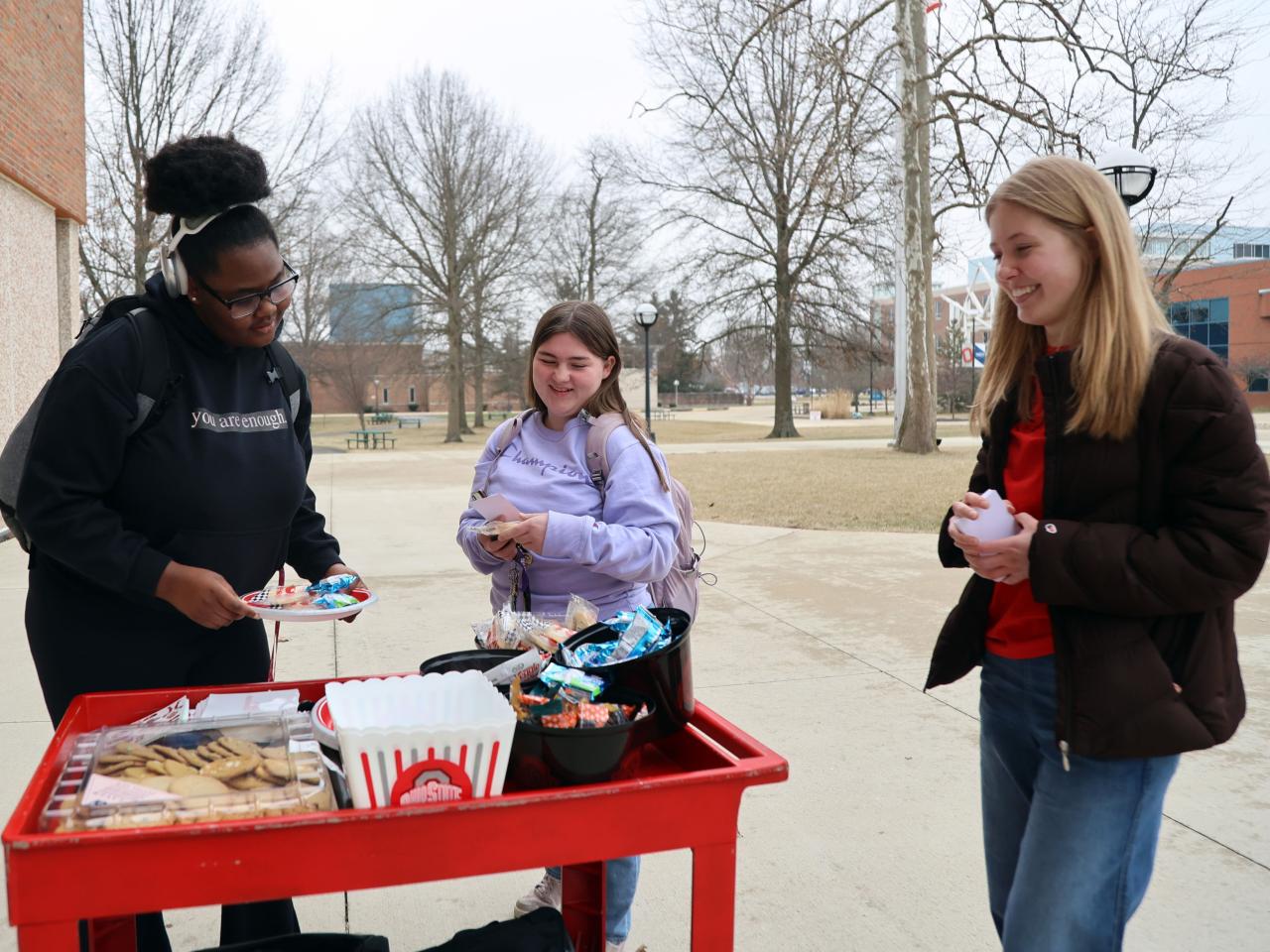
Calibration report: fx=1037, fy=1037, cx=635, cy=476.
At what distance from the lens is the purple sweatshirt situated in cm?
259

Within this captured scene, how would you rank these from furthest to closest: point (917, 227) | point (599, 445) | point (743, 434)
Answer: point (743, 434)
point (917, 227)
point (599, 445)

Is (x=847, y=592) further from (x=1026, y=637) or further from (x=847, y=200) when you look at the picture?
(x=847, y=200)

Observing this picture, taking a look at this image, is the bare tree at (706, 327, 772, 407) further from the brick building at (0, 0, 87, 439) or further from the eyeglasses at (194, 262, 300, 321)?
the eyeglasses at (194, 262, 300, 321)

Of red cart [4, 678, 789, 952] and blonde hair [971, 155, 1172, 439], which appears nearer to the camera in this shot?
red cart [4, 678, 789, 952]

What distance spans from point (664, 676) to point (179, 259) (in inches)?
57.3

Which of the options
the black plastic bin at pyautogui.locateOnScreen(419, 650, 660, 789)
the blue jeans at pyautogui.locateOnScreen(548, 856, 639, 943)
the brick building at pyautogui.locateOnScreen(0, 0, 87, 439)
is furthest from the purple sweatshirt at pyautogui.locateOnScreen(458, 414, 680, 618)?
the brick building at pyautogui.locateOnScreen(0, 0, 87, 439)

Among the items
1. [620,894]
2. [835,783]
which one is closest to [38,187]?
[835,783]

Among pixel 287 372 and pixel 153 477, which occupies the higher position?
pixel 287 372

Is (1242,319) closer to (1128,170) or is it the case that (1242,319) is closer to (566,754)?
(1128,170)

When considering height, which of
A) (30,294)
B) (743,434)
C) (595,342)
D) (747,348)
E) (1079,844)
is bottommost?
(743,434)

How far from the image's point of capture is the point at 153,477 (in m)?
2.28

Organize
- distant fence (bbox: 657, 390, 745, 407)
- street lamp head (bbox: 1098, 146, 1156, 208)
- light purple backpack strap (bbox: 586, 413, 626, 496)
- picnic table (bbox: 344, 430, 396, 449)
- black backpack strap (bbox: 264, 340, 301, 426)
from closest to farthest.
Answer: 1. black backpack strap (bbox: 264, 340, 301, 426)
2. light purple backpack strap (bbox: 586, 413, 626, 496)
3. street lamp head (bbox: 1098, 146, 1156, 208)
4. picnic table (bbox: 344, 430, 396, 449)
5. distant fence (bbox: 657, 390, 745, 407)

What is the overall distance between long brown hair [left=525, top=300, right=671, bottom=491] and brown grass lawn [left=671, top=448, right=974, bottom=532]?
8.81m

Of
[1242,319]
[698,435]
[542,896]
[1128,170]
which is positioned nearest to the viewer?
[542,896]
